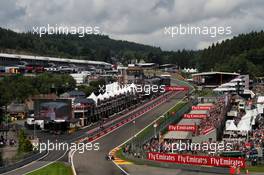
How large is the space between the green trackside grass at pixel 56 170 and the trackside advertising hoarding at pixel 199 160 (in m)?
8.19

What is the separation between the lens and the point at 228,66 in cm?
15538

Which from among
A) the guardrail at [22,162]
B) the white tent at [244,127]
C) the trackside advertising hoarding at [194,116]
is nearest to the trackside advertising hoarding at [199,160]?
the guardrail at [22,162]

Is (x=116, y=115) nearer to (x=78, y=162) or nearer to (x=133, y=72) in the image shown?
(x=133, y=72)

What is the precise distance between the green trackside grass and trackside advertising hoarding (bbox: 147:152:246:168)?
323 inches

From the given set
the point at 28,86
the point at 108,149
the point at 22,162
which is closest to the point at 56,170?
the point at 22,162

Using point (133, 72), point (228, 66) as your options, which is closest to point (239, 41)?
point (228, 66)

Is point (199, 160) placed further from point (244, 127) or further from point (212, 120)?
point (212, 120)

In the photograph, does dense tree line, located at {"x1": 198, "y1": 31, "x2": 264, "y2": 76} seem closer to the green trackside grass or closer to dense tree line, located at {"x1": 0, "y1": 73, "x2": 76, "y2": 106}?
dense tree line, located at {"x1": 0, "y1": 73, "x2": 76, "y2": 106}

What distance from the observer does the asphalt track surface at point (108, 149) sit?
50469 millimetres

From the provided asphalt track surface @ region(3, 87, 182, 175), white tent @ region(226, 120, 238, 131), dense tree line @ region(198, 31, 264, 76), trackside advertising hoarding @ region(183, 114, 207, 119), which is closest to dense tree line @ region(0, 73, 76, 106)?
asphalt track surface @ region(3, 87, 182, 175)

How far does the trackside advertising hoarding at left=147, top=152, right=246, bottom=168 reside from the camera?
44.1 metres

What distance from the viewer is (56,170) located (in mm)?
51562

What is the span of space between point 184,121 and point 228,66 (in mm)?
79594

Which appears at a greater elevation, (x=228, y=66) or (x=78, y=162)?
(x=228, y=66)
